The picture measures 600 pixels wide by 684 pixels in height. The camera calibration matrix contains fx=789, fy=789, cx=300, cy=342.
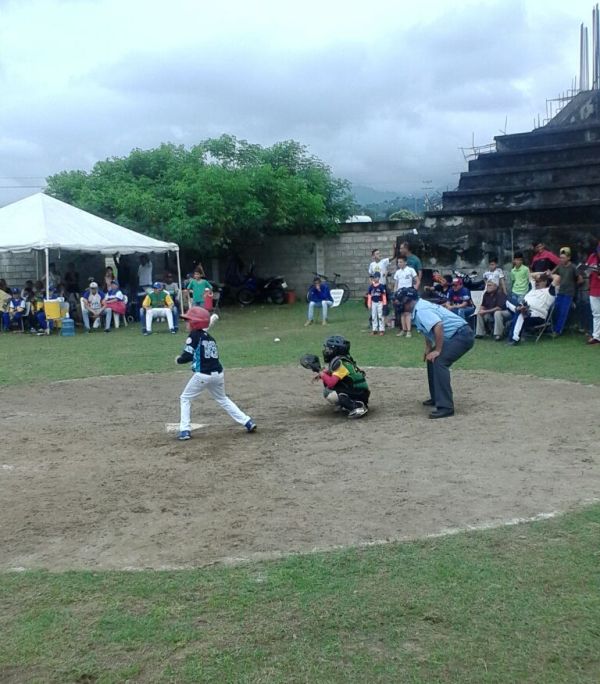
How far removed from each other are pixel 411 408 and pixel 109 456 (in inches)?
154

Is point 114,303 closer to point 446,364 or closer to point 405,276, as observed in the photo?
point 405,276

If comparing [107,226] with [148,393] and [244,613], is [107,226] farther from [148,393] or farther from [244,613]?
[244,613]

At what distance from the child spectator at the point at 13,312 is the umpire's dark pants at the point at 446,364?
52.9 ft

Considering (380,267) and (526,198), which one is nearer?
(380,267)

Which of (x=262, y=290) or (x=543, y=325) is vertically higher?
(x=262, y=290)

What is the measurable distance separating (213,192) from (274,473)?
64.4 ft

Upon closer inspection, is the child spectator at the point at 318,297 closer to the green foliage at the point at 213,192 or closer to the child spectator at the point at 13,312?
the green foliage at the point at 213,192

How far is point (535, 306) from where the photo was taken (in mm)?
16000

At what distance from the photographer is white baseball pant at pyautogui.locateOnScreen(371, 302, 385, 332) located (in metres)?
18.4

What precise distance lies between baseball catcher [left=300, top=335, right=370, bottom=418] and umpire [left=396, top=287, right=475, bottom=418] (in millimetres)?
867

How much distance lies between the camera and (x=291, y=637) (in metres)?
4.18

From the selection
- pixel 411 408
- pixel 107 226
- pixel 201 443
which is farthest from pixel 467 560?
pixel 107 226

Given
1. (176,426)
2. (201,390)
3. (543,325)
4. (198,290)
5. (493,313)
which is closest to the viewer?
(201,390)

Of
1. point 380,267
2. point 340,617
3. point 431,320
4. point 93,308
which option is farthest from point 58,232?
point 340,617
